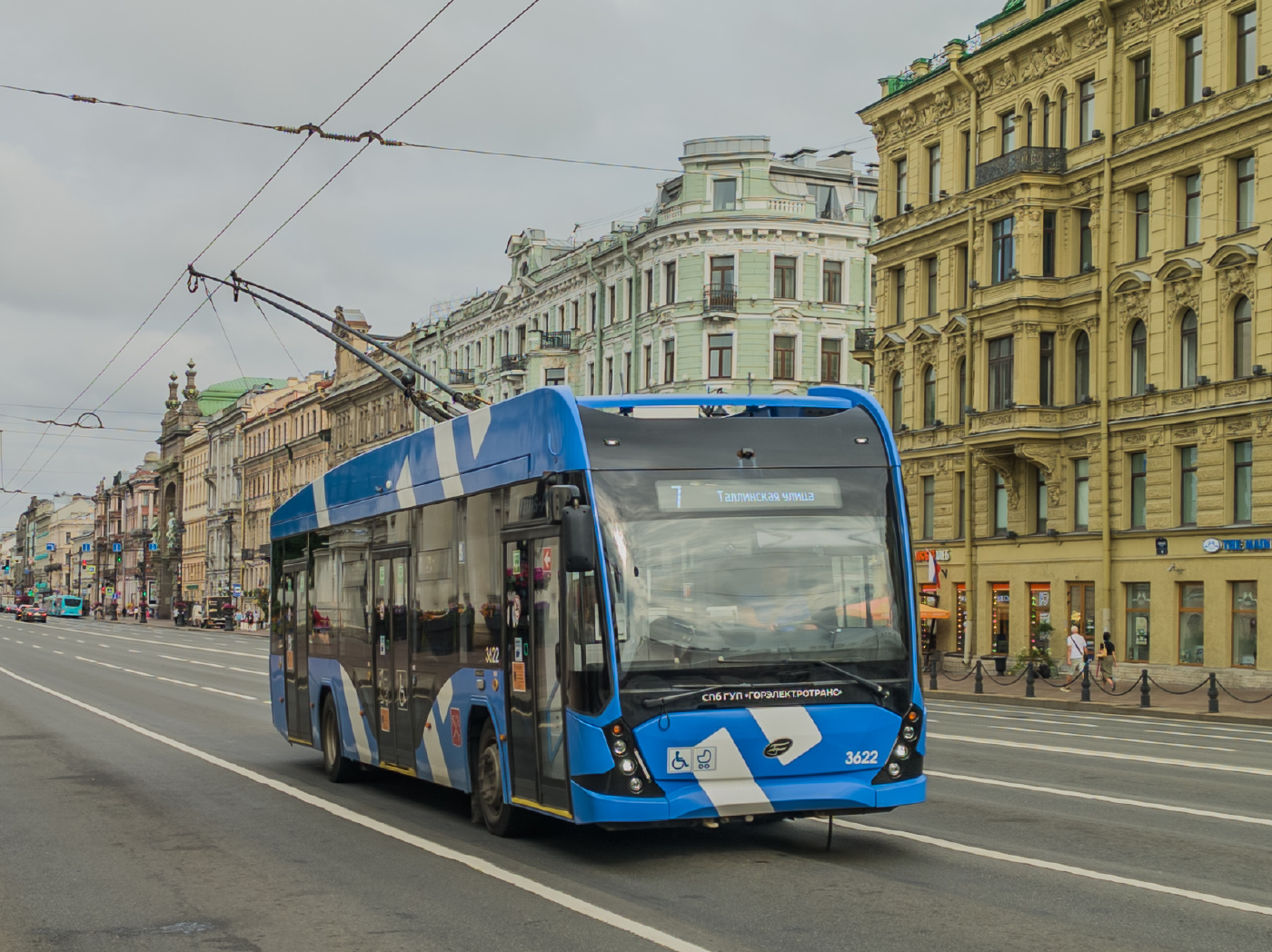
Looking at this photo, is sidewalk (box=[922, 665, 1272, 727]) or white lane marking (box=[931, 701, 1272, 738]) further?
sidewalk (box=[922, 665, 1272, 727])

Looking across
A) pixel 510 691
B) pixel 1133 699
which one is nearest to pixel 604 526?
pixel 510 691

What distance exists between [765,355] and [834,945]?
54.5 metres

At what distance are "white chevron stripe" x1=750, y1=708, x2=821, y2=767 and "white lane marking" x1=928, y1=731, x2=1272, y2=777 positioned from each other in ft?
26.7

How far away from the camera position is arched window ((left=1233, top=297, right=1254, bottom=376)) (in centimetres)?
3653

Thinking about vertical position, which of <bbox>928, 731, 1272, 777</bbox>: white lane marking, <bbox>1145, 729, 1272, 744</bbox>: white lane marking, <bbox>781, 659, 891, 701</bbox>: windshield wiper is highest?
<bbox>781, 659, 891, 701</bbox>: windshield wiper

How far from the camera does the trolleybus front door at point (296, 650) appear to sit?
1753cm

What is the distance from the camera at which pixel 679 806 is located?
1010 cm

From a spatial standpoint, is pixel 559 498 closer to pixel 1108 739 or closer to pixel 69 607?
pixel 1108 739

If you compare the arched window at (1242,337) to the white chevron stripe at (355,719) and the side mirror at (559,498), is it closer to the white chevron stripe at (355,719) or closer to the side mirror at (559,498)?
the white chevron stripe at (355,719)

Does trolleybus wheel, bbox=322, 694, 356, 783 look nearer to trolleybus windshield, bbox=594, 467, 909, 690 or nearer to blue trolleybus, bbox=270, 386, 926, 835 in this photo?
blue trolleybus, bbox=270, 386, 926, 835

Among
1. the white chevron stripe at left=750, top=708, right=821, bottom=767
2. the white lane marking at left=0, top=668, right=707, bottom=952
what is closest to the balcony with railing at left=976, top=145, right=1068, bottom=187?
the white lane marking at left=0, top=668, right=707, bottom=952

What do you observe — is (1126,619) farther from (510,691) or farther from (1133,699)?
(510,691)

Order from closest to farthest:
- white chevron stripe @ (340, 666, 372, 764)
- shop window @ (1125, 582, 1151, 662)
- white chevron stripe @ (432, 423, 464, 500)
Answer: white chevron stripe @ (432, 423, 464, 500)
white chevron stripe @ (340, 666, 372, 764)
shop window @ (1125, 582, 1151, 662)

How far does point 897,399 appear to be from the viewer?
4997 centimetres
